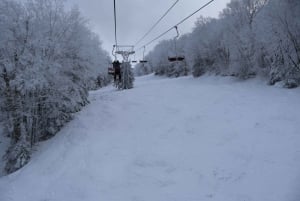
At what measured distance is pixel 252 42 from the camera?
29656 millimetres

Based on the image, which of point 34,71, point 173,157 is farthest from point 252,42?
point 34,71

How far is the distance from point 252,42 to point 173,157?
2262 cm

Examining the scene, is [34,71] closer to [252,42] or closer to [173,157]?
[173,157]

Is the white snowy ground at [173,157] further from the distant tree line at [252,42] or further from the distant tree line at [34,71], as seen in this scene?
the distant tree line at [252,42]

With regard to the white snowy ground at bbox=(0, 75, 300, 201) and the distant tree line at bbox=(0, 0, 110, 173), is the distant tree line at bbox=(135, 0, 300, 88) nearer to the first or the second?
the white snowy ground at bbox=(0, 75, 300, 201)

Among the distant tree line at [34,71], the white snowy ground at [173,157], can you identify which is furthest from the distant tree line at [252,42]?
the distant tree line at [34,71]

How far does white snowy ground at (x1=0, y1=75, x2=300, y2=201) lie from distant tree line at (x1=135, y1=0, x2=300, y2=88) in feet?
19.8

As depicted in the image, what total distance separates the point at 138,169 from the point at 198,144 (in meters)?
3.58

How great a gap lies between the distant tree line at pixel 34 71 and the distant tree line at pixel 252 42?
17738 mm

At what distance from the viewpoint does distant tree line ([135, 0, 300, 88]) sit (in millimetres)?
22500

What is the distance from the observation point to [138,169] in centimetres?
1155

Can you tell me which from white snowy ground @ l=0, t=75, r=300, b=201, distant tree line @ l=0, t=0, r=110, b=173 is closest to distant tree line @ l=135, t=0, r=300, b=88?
white snowy ground @ l=0, t=75, r=300, b=201

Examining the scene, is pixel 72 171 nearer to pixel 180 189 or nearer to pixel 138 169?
pixel 138 169

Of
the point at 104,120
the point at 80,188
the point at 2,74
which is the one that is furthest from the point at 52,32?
the point at 80,188
